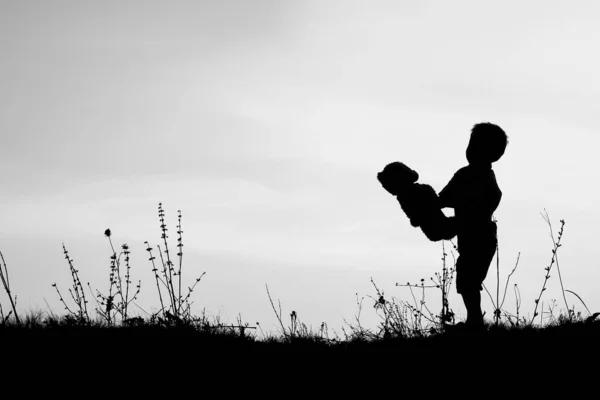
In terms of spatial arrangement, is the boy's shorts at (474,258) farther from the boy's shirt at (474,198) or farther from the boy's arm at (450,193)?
the boy's arm at (450,193)

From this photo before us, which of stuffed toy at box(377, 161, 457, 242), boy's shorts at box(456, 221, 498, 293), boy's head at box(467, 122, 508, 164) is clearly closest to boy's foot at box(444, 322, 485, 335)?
boy's shorts at box(456, 221, 498, 293)

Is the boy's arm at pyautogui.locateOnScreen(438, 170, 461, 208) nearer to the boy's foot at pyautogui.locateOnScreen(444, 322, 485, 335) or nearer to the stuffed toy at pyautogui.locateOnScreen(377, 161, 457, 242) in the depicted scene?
the stuffed toy at pyautogui.locateOnScreen(377, 161, 457, 242)

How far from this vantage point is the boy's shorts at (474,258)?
5.86 meters

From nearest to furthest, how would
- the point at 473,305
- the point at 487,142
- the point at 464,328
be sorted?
the point at 464,328
the point at 473,305
the point at 487,142

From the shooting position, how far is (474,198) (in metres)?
5.87

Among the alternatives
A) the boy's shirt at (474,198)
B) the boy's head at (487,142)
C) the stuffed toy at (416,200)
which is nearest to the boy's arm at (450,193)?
the boy's shirt at (474,198)

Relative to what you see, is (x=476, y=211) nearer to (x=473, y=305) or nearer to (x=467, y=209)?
(x=467, y=209)

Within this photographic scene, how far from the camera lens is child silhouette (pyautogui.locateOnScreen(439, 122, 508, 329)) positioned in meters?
5.87

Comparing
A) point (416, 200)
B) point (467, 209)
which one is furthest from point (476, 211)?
point (416, 200)

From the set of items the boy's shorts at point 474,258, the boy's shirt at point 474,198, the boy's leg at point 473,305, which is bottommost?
the boy's leg at point 473,305

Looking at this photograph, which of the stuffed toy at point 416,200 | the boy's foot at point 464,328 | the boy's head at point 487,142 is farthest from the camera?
the boy's head at point 487,142

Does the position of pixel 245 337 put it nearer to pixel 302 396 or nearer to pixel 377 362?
pixel 377 362

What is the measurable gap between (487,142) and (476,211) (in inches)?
28.3

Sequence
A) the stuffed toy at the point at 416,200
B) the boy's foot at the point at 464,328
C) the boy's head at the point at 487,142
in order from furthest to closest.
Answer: the boy's head at the point at 487,142 < the stuffed toy at the point at 416,200 < the boy's foot at the point at 464,328
